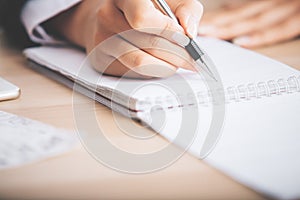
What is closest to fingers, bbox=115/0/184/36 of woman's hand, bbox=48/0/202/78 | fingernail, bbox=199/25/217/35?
woman's hand, bbox=48/0/202/78

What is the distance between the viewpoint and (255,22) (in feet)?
2.80

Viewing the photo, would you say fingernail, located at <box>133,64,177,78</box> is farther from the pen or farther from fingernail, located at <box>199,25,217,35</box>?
fingernail, located at <box>199,25,217,35</box>

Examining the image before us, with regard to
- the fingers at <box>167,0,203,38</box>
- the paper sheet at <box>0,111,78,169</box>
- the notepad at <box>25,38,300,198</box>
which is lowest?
the paper sheet at <box>0,111,78,169</box>

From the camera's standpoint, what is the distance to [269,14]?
885 mm

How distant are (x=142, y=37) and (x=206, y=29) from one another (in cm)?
26

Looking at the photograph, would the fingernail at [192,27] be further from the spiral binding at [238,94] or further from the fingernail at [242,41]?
the fingernail at [242,41]

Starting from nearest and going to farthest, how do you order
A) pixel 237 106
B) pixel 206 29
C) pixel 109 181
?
pixel 109 181
pixel 237 106
pixel 206 29

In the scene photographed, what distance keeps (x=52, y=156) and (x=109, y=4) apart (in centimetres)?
24

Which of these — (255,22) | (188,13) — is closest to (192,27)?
(188,13)

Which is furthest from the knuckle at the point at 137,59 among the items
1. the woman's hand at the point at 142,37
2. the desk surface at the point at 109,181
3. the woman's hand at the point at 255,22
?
the woman's hand at the point at 255,22

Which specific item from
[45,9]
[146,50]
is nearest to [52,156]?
[146,50]

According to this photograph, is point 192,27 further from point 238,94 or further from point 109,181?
point 109,181

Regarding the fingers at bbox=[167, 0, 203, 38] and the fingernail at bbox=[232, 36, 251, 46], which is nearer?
the fingers at bbox=[167, 0, 203, 38]

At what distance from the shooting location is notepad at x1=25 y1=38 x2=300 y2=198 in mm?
375
